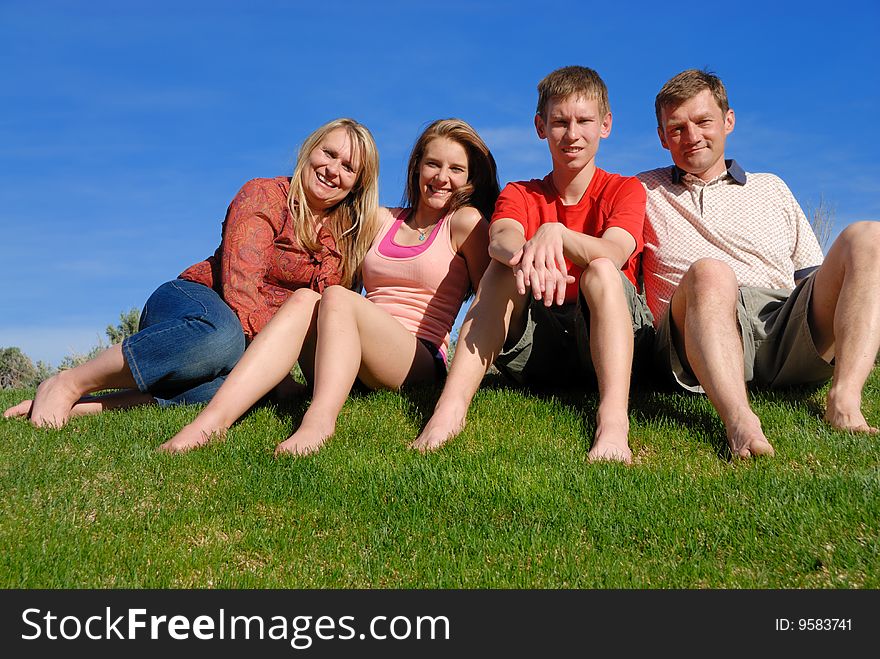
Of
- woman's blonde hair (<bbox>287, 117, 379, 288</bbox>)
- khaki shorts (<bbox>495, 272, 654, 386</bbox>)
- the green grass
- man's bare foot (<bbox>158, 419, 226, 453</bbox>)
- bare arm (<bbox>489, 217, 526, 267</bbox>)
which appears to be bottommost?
the green grass

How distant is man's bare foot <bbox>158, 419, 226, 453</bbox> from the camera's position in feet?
14.7

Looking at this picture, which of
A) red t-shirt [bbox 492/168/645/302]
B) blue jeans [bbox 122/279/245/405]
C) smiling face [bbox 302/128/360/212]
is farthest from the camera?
smiling face [bbox 302/128/360/212]

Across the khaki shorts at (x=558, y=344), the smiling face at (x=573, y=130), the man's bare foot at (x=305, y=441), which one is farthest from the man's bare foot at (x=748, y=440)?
the man's bare foot at (x=305, y=441)

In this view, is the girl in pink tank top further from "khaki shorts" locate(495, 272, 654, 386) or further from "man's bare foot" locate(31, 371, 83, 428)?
"man's bare foot" locate(31, 371, 83, 428)

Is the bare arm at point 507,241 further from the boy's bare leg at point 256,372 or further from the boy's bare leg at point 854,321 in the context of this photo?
the boy's bare leg at point 854,321

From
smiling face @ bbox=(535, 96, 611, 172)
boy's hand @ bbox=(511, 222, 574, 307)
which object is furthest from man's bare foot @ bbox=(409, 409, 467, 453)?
smiling face @ bbox=(535, 96, 611, 172)

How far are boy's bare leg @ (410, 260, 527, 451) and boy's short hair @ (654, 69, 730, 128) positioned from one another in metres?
1.61

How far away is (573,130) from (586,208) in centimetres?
50

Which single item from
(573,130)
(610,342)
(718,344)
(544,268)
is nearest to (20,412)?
(544,268)

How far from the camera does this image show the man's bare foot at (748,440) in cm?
411

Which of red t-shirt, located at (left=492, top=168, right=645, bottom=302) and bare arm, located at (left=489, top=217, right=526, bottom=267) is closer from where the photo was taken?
bare arm, located at (left=489, top=217, right=526, bottom=267)

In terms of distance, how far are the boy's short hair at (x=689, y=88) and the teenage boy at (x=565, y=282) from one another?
468 mm

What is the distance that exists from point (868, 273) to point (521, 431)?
2066 millimetres
